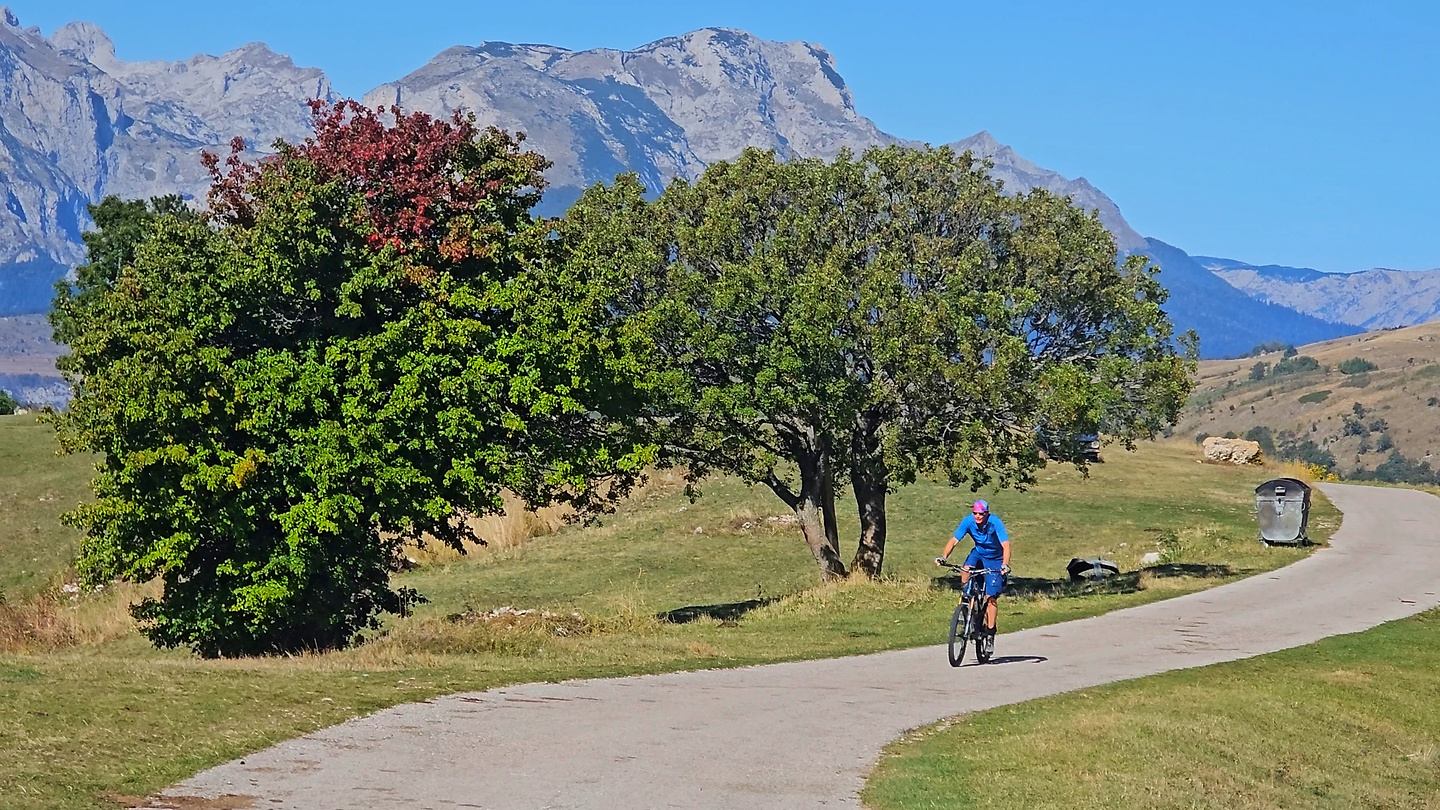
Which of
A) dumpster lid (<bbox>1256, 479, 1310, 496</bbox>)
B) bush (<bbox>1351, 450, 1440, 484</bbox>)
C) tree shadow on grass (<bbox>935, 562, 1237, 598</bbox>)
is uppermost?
bush (<bbox>1351, 450, 1440, 484</bbox>)

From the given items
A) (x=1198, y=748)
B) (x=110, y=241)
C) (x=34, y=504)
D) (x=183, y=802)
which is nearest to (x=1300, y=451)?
(x=110, y=241)

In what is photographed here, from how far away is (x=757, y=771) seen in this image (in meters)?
13.0

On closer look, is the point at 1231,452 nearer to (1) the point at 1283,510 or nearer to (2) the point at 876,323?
(1) the point at 1283,510

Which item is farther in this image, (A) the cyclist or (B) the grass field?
(A) the cyclist

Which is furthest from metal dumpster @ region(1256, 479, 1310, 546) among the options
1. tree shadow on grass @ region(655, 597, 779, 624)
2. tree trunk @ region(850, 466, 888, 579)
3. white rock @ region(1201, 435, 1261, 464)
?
white rock @ region(1201, 435, 1261, 464)

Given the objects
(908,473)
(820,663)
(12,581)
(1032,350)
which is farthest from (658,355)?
(12,581)

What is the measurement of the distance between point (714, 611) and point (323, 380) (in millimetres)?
12688

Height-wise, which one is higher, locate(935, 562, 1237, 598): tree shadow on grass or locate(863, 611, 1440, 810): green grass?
locate(935, 562, 1237, 598): tree shadow on grass

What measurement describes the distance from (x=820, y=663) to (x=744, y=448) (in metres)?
9.98

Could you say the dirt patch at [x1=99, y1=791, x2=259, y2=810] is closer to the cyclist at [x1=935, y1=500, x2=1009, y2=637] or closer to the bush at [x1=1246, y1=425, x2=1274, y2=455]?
the cyclist at [x1=935, y1=500, x2=1009, y2=637]

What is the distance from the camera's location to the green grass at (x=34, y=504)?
130ft

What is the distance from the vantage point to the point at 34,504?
46125mm

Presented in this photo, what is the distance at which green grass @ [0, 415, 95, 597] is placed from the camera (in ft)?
130

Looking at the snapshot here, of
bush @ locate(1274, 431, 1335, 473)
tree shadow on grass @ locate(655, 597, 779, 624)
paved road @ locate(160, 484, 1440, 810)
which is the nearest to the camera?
paved road @ locate(160, 484, 1440, 810)
